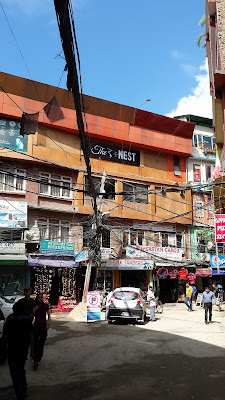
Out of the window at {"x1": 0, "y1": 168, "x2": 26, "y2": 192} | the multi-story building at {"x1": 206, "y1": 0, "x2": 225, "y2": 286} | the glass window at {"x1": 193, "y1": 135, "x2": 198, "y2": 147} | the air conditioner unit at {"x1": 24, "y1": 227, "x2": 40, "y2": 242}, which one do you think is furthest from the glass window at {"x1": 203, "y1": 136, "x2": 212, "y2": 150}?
the air conditioner unit at {"x1": 24, "y1": 227, "x2": 40, "y2": 242}

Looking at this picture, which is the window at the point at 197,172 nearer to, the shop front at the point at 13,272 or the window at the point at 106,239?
the window at the point at 106,239

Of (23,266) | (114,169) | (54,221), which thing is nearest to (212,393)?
(23,266)

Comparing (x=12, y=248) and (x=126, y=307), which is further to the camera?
(x=12, y=248)

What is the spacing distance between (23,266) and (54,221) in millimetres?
4211

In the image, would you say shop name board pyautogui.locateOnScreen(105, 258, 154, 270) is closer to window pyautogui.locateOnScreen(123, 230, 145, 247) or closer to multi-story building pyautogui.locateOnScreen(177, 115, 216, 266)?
window pyautogui.locateOnScreen(123, 230, 145, 247)

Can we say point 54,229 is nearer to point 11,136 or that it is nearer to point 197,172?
point 11,136

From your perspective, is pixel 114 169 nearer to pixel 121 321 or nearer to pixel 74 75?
pixel 121 321

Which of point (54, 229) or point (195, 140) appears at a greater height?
point (195, 140)

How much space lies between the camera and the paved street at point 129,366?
6.77m

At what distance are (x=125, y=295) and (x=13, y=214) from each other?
425 inches

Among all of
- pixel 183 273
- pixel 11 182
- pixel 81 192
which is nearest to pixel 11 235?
pixel 11 182

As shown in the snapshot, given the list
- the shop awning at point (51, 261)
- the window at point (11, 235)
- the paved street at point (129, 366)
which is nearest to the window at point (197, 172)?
the shop awning at point (51, 261)

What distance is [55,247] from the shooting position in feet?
79.8

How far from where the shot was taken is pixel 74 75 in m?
6.96
